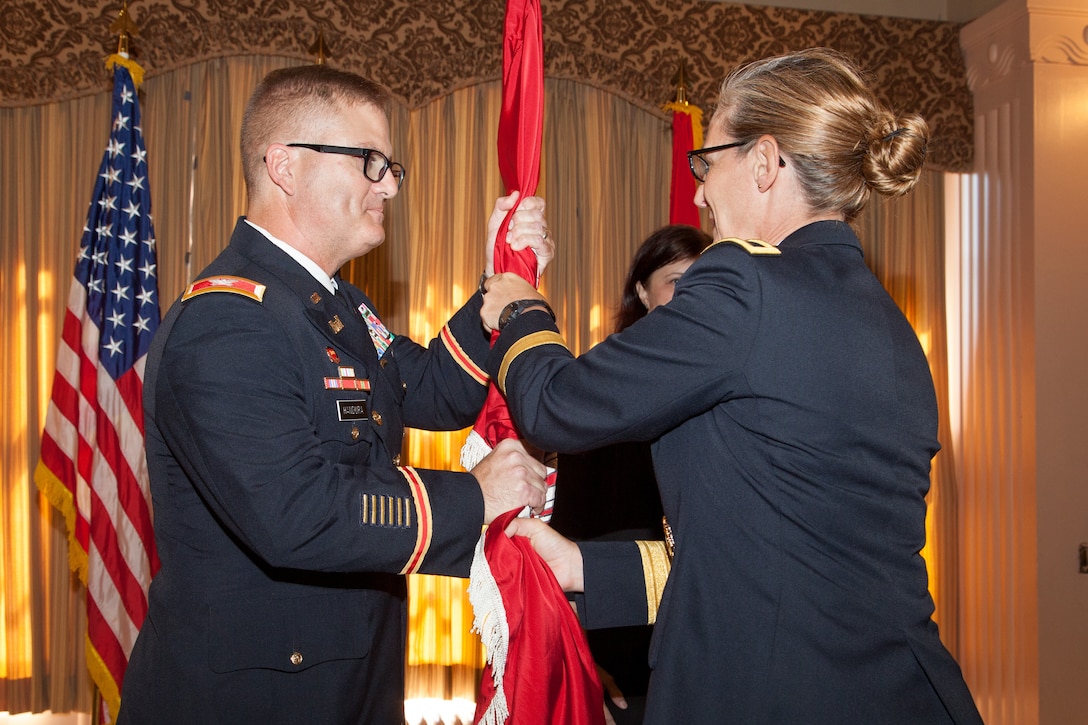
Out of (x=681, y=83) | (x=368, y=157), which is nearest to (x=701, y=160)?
(x=368, y=157)

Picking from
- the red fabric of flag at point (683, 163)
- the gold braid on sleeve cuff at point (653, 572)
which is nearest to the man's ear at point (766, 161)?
the gold braid on sleeve cuff at point (653, 572)

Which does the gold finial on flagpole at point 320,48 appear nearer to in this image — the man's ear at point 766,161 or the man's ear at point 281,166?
the man's ear at point 281,166

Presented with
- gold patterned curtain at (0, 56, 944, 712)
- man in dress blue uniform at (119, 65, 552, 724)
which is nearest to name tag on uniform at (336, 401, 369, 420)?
man in dress blue uniform at (119, 65, 552, 724)

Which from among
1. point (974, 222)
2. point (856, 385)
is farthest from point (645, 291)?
point (974, 222)

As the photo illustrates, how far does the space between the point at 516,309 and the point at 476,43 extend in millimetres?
2919

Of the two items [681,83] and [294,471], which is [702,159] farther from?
[681,83]

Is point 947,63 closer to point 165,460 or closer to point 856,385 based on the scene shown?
point 856,385

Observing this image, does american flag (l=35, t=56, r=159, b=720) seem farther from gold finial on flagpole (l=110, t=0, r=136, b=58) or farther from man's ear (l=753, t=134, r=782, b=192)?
man's ear (l=753, t=134, r=782, b=192)

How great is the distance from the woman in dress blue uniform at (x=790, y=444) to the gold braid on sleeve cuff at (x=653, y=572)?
29 cm

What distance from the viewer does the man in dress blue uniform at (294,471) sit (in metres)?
1.45

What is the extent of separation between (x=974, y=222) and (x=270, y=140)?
149 inches

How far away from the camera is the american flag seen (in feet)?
11.2

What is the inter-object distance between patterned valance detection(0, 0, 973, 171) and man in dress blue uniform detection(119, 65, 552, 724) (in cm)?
237

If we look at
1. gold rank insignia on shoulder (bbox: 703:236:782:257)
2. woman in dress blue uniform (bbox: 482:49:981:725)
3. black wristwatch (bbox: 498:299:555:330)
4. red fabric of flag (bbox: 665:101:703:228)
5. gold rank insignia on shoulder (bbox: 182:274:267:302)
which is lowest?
woman in dress blue uniform (bbox: 482:49:981:725)
